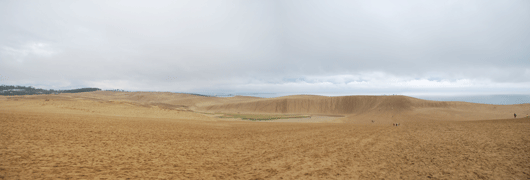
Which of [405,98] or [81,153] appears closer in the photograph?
[81,153]

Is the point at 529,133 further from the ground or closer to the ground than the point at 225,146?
further from the ground

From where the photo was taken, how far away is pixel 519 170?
331 inches

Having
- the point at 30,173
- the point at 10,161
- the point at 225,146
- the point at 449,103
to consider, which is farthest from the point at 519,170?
the point at 449,103

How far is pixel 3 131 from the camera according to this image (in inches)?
495

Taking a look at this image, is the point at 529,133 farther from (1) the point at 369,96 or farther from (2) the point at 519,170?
(1) the point at 369,96

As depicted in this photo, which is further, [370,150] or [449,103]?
[449,103]

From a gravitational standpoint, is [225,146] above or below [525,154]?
below

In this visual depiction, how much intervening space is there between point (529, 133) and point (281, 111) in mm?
61453

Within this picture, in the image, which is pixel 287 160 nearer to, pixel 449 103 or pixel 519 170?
pixel 519 170

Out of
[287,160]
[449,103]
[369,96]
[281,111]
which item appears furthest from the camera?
[281,111]

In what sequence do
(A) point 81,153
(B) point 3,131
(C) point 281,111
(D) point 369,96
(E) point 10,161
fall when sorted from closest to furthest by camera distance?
(E) point 10,161 → (A) point 81,153 → (B) point 3,131 → (D) point 369,96 → (C) point 281,111

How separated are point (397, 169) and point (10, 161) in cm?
1526

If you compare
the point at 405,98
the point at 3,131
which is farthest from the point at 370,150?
the point at 405,98

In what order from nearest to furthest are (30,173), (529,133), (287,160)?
(30,173) → (287,160) → (529,133)
